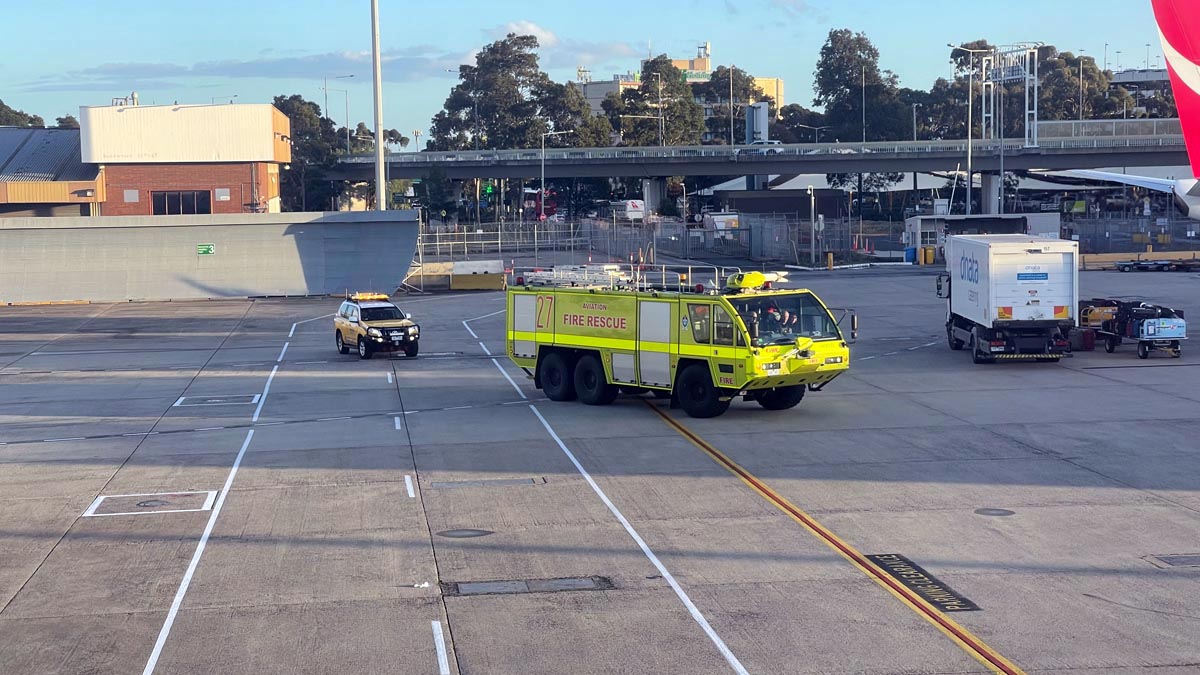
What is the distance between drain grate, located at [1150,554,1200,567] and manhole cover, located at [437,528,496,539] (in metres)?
8.00

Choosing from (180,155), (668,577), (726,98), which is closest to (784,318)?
(668,577)

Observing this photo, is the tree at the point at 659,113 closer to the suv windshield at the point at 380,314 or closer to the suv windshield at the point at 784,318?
the suv windshield at the point at 380,314

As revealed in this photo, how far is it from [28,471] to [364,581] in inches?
414

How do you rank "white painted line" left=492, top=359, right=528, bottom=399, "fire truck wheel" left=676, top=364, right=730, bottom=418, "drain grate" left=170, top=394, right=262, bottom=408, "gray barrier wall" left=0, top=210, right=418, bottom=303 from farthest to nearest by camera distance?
"gray barrier wall" left=0, top=210, right=418, bottom=303 < "white painted line" left=492, top=359, right=528, bottom=399 < "drain grate" left=170, top=394, right=262, bottom=408 < "fire truck wheel" left=676, top=364, right=730, bottom=418

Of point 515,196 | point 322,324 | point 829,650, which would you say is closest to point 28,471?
point 829,650

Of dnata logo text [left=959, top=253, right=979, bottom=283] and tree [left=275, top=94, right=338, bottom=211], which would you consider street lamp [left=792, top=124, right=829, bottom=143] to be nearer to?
tree [left=275, top=94, right=338, bottom=211]

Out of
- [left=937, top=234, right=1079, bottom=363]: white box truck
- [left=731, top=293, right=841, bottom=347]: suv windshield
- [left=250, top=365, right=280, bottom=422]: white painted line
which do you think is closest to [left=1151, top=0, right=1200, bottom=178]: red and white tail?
[left=731, top=293, right=841, bottom=347]: suv windshield

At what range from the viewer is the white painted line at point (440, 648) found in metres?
10.9

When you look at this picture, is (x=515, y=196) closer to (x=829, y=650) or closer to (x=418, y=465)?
(x=418, y=465)

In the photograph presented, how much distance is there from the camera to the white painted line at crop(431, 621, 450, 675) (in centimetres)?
1095

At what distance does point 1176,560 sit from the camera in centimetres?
1449

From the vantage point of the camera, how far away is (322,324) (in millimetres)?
51125

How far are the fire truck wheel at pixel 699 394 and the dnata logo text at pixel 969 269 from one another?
1301cm

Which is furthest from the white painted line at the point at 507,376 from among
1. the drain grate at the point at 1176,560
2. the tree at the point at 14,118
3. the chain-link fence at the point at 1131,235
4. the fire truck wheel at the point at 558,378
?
the tree at the point at 14,118
